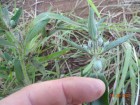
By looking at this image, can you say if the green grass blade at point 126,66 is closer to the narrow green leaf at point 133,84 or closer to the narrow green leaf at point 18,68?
the narrow green leaf at point 133,84

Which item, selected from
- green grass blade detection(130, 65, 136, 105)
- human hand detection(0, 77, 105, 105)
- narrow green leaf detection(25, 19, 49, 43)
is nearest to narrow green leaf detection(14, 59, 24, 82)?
narrow green leaf detection(25, 19, 49, 43)

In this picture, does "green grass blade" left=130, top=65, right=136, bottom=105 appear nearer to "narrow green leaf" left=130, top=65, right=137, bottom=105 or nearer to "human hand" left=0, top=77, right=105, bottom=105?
"narrow green leaf" left=130, top=65, right=137, bottom=105

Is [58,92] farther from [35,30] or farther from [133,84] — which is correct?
[133,84]

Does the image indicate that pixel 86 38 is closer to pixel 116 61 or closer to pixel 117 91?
pixel 116 61

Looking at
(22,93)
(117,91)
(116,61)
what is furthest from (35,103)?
(116,61)

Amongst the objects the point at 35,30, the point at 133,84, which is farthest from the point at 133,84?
the point at 35,30

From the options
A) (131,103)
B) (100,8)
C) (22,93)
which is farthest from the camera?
(100,8)

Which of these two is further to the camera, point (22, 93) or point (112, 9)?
point (112, 9)

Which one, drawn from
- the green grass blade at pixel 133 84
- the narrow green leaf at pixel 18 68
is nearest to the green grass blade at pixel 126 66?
the green grass blade at pixel 133 84
